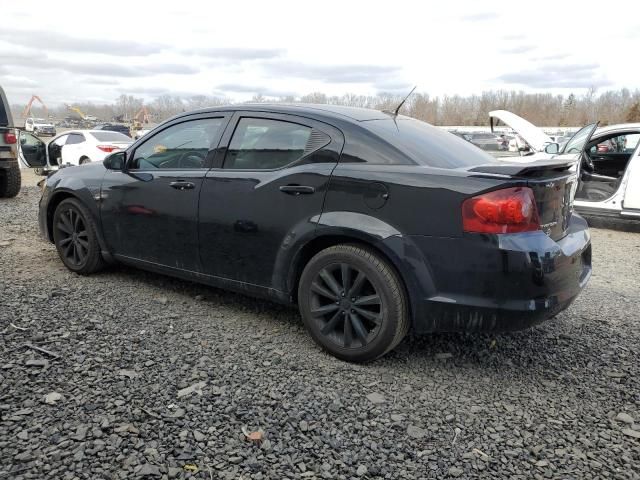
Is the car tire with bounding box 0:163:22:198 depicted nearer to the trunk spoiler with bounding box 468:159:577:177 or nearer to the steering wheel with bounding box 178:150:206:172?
the steering wheel with bounding box 178:150:206:172

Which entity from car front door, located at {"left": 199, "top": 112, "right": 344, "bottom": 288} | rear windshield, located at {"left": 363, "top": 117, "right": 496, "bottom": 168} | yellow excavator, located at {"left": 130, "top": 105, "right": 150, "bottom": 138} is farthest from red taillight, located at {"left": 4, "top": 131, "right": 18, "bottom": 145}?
yellow excavator, located at {"left": 130, "top": 105, "right": 150, "bottom": 138}

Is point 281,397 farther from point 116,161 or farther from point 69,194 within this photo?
point 69,194

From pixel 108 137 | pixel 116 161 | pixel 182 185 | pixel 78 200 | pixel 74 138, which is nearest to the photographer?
pixel 182 185

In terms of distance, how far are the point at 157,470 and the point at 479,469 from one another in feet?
4.47

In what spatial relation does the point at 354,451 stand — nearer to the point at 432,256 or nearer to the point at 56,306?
the point at 432,256

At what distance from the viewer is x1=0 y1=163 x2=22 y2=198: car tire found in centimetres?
959

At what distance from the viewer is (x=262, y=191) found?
135 inches

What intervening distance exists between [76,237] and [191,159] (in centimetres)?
156

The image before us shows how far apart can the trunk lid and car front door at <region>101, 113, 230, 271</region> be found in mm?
1993

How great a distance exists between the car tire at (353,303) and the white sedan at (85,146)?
42.1 ft

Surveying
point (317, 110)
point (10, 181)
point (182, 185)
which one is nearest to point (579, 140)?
point (317, 110)

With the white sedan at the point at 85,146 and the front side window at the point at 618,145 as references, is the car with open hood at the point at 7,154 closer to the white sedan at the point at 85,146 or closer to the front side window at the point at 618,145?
the white sedan at the point at 85,146

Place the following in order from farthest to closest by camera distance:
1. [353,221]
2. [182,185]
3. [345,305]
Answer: [182,185]
[345,305]
[353,221]

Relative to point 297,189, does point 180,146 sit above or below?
above
